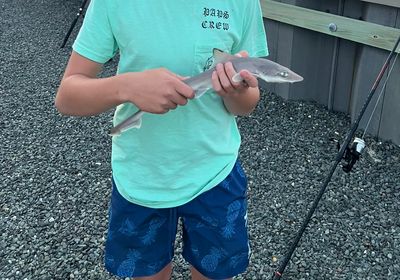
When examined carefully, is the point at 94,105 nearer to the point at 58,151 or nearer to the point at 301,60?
the point at 58,151

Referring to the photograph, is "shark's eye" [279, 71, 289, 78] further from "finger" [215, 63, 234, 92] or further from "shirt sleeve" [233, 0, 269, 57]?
"shirt sleeve" [233, 0, 269, 57]

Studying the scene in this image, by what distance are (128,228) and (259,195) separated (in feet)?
6.22

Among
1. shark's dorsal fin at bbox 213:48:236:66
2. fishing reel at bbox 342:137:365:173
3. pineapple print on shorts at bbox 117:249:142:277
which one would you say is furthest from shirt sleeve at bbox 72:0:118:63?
fishing reel at bbox 342:137:365:173

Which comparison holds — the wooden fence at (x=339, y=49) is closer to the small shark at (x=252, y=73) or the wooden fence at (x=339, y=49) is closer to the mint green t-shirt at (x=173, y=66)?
the mint green t-shirt at (x=173, y=66)

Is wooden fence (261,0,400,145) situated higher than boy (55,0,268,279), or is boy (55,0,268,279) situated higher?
boy (55,0,268,279)

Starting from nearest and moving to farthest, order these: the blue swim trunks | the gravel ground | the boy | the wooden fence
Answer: the boy → the blue swim trunks → the gravel ground → the wooden fence

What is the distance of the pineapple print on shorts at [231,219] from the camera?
179cm

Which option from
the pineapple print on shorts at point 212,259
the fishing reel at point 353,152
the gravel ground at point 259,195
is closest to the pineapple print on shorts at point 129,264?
the pineapple print on shorts at point 212,259

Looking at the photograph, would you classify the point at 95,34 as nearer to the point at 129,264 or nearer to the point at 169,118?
the point at 169,118

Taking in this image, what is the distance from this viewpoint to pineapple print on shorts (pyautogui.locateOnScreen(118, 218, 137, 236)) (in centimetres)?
180

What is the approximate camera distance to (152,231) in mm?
1819

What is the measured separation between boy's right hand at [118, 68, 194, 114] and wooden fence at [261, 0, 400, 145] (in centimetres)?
291

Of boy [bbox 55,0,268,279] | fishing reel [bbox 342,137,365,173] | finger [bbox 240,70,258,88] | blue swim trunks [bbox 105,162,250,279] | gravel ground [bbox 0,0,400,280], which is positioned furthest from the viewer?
gravel ground [bbox 0,0,400,280]

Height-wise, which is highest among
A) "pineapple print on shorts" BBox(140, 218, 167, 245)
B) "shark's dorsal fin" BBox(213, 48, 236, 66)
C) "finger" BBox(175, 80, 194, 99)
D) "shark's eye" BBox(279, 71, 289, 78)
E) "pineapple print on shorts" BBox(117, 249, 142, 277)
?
"shark's dorsal fin" BBox(213, 48, 236, 66)
